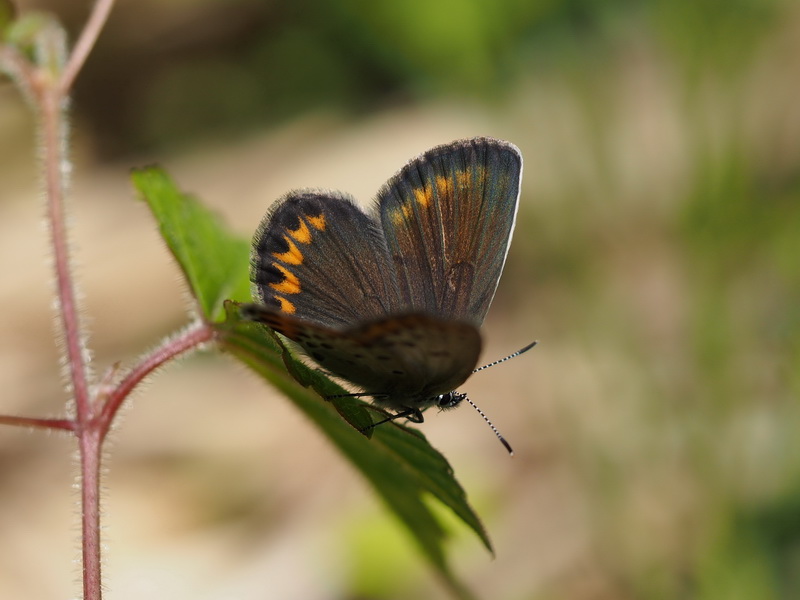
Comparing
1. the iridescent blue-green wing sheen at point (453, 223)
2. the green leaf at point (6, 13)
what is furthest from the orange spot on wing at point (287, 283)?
the green leaf at point (6, 13)

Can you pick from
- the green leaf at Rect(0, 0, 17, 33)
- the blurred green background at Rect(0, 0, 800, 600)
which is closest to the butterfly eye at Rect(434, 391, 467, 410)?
the blurred green background at Rect(0, 0, 800, 600)

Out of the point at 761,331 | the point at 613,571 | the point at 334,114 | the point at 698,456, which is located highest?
the point at 334,114

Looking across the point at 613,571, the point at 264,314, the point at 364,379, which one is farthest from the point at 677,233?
the point at 264,314

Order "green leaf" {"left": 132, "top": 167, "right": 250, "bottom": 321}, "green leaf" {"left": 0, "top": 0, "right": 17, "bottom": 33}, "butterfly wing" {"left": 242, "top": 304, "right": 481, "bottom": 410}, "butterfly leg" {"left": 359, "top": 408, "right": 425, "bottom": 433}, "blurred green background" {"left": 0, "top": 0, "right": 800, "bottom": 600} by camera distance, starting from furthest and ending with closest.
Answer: "blurred green background" {"left": 0, "top": 0, "right": 800, "bottom": 600}
"green leaf" {"left": 0, "top": 0, "right": 17, "bottom": 33}
"green leaf" {"left": 132, "top": 167, "right": 250, "bottom": 321}
"butterfly leg" {"left": 359, "top": 408, "right": 425, "bottom": 433}
"butterfly wing" {"left": 242, "top": 304, "right": 481, "bottom": 410}

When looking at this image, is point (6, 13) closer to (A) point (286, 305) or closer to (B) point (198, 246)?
(B) point (198, 246)

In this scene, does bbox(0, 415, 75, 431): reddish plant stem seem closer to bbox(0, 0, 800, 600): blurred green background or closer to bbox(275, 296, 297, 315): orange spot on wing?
bbox(275, 296, 297, 315): orange spot on wing

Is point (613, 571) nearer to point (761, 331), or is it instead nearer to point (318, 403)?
point (761, 331)

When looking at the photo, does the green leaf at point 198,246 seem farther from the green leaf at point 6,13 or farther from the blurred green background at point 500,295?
the blurred green background at point 500,295
